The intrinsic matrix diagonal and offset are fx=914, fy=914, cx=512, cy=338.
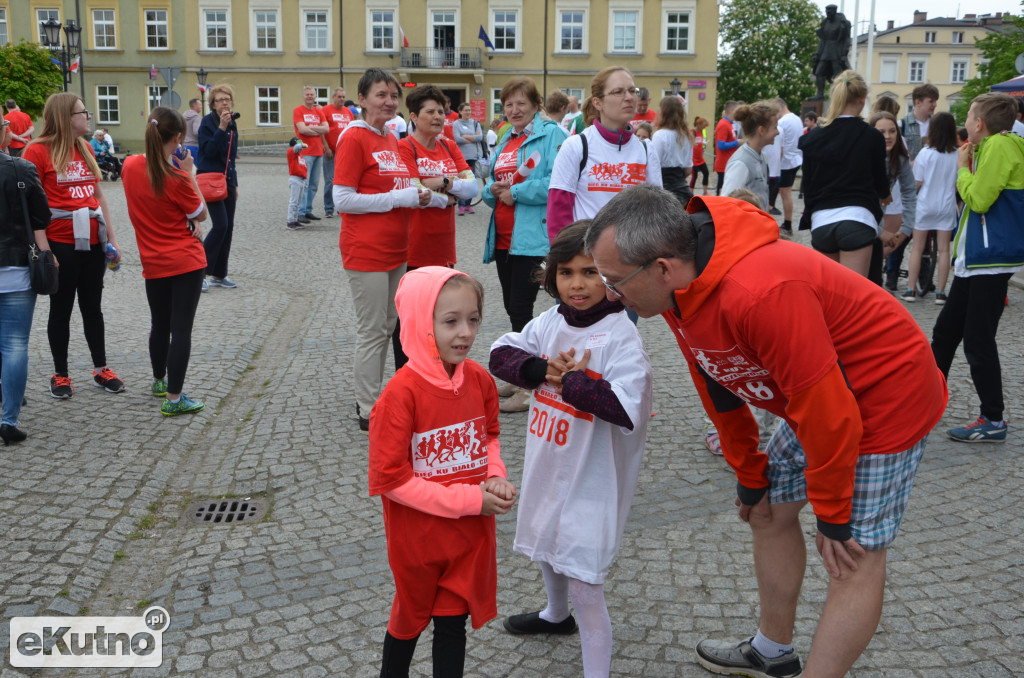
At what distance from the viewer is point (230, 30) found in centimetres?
4975

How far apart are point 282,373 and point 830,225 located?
434cm

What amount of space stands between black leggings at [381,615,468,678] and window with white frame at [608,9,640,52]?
49.5 m

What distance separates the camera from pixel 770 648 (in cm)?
322

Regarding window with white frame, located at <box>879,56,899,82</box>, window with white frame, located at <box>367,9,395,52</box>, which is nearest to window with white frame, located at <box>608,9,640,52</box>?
window with white frame, located at <box>367,9,395,52</box>

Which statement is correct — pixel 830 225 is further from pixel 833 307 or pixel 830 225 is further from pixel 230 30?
pixel 230 30

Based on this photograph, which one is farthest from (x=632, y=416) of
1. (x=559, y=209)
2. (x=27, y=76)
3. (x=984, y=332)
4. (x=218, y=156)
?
(x=27, y=76)

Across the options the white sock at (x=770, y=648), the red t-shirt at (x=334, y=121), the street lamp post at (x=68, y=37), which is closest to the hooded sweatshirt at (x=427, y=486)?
the white sock at (x=770, y=648)

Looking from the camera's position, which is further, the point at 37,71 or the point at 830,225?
the point at 37,71

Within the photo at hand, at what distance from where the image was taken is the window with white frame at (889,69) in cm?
9388

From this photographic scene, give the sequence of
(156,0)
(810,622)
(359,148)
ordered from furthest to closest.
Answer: (156,0) < (359,148) < (810,622)

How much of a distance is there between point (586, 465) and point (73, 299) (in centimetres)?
500

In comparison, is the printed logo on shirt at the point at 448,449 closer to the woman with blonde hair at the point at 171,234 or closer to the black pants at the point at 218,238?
the woman with blonde hair at the point at 171,234

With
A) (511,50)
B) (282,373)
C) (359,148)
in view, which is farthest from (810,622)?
(511,50)

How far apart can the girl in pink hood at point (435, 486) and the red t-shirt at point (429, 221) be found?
362 centimetres
